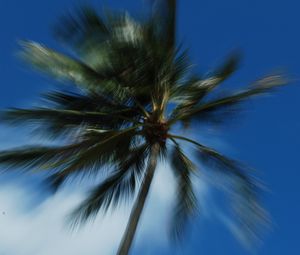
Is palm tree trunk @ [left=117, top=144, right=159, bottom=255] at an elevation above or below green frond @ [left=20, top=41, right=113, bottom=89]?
below

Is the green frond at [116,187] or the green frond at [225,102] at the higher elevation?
the green frond at [225,102]

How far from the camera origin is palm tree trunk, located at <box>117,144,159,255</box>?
33.1 ft

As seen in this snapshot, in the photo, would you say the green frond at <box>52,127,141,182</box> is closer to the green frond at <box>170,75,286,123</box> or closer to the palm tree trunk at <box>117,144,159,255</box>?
the palm tree trunk at <box>117,144,159,255</box>

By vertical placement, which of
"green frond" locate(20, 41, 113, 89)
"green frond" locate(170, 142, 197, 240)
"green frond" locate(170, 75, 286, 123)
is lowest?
"green frond" locate(170, 142, 197, 240)

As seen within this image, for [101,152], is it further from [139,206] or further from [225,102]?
[225,102]

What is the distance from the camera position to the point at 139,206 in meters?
10.6

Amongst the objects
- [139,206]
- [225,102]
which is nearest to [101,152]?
[139,206]

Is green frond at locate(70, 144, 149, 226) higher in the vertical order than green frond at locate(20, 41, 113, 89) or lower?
lower

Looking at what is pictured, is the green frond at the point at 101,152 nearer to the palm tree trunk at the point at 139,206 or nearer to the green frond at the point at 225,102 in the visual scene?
the palm tree trunk at the point at 139,206

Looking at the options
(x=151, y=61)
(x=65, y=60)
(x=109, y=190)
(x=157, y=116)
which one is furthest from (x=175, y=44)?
(x=109, y=190)

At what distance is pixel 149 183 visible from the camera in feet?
36.1

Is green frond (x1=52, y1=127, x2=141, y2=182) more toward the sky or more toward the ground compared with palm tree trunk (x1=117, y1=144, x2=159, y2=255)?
more toward the sky

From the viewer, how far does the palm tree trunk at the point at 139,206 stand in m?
10.1

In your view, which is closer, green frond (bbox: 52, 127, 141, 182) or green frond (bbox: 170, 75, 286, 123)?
green frond (bbox: 52, 127, 141, 182)
